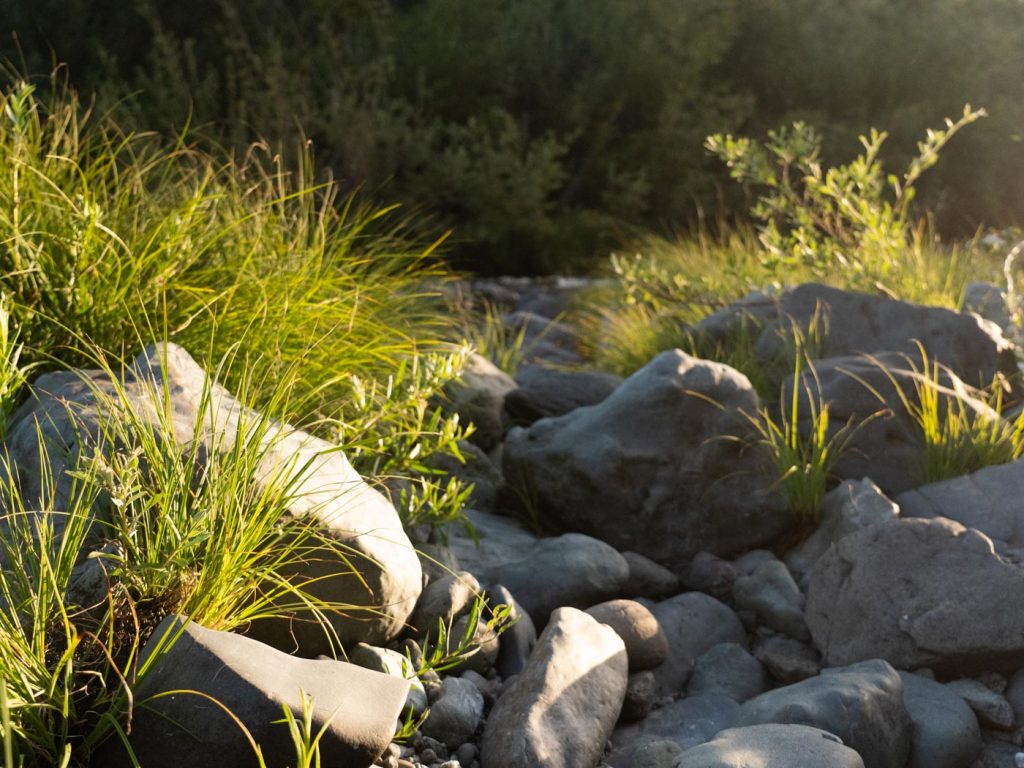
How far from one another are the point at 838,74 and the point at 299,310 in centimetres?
1042

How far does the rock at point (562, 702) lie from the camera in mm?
2664

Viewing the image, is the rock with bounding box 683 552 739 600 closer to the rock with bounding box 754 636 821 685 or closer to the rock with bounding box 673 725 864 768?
the rock with bounding box 754 636 821 685

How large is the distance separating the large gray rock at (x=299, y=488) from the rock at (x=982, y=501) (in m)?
2.08

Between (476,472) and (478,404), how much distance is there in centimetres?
50

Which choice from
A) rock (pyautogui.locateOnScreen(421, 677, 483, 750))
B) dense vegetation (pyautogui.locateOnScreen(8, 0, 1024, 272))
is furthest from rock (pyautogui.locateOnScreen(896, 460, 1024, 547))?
dense vegetation (pyautogui.locateOnScreen(8, 0, 1024, 272))

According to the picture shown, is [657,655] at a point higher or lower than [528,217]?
higher

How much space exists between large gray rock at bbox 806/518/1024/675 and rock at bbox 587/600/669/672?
547mm

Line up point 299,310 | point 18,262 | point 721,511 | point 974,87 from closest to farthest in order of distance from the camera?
point 18,262 → point 299,310 → point 721,511 → point 974,87

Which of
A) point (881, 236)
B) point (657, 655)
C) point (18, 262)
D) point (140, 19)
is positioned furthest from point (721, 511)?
point (140, 19)

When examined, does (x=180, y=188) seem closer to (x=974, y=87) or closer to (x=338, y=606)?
(x=338, y=606)

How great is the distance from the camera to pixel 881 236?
5570 mm

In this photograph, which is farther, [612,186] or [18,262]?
[612,186]

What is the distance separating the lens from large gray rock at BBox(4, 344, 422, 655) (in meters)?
2.68

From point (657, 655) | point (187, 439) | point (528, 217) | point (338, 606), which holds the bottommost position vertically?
point (528, 217)
